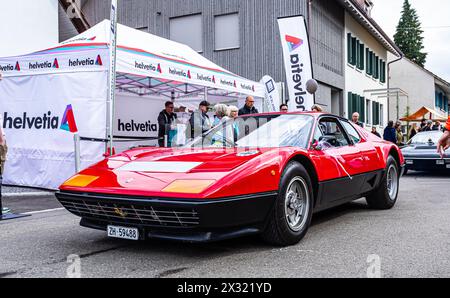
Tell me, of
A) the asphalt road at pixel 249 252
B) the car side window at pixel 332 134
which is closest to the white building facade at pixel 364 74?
the car side window at pixel 332 134

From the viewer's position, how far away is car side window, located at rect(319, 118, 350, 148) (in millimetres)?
4863

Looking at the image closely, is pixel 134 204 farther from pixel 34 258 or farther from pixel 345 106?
pixel 345 106

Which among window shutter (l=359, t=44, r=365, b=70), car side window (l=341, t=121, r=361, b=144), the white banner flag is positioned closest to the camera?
car side window (l=341, t=121, r=361, b=144)

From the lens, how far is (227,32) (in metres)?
18.2

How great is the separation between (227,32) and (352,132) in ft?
43.1

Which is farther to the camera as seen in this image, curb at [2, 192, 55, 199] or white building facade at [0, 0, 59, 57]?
white building facade at [0, 0, 59, 57]

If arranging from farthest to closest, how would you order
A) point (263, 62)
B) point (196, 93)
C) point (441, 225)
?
point (263, 62)
point (196, 93)
point (441, 225)

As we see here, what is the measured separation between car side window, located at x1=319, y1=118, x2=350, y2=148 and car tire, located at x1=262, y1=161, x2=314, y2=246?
67 centimetres

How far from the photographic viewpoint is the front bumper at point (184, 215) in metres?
3.40

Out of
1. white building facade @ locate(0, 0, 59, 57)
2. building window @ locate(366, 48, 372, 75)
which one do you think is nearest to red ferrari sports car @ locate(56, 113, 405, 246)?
white building facade @ locate(0, 0, 59, 57)

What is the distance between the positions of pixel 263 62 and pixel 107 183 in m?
14.3

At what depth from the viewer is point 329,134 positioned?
5.23 metres

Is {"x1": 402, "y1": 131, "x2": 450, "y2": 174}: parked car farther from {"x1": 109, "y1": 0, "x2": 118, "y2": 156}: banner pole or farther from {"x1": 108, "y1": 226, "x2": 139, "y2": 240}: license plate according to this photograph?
{"x1": 108, "y1": 226, "x2": 139, "y2": 240}: license plate
